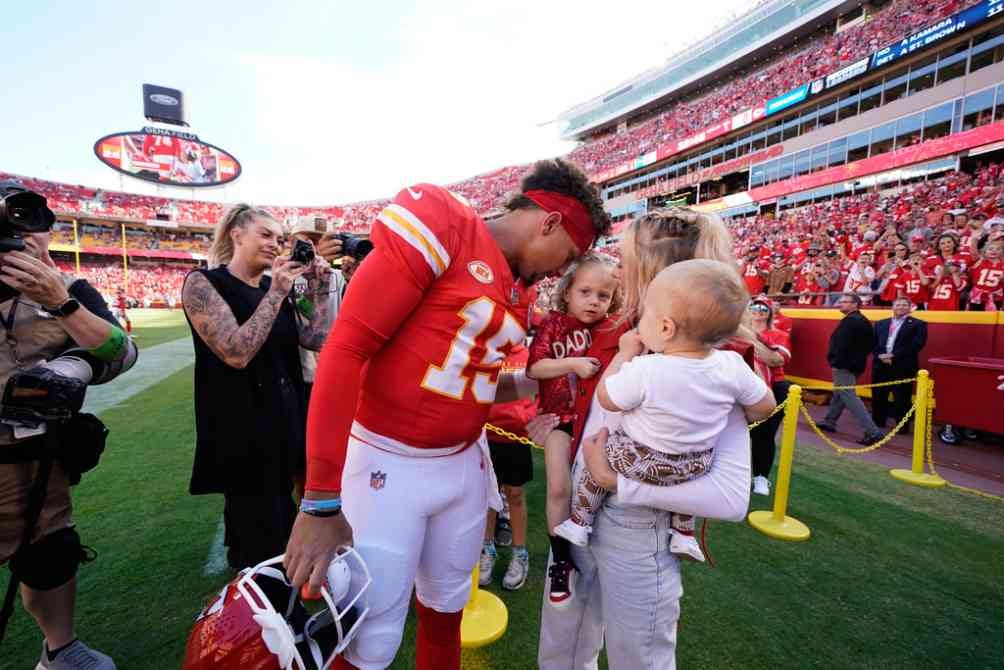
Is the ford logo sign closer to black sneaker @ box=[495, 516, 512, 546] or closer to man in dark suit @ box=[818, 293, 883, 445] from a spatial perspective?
black sneaker @ box=[495, 516, 512, 546]

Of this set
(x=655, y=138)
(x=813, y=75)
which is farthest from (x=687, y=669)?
(x=655, y=138)

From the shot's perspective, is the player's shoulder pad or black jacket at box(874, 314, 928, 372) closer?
the player's shoulder pad

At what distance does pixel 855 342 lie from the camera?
691 centimetres

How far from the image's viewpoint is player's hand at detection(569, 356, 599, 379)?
1.73m

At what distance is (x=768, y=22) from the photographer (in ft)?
133

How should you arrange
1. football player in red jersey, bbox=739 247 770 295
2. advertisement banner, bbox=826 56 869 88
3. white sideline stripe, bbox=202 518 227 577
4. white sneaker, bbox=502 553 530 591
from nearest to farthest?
white sneaker, bbox=502 553 530 591 < white sideline stripe, bbox=202 518 227 577 < football player in red jersey, bbox=739 247 770 295 < advertisement banner, bbox=826 56 869 88

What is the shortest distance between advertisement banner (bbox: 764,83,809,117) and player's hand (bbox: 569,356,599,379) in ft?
110

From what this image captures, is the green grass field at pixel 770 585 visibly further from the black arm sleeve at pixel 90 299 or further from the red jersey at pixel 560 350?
the black arm sleeve at pixel 90 299

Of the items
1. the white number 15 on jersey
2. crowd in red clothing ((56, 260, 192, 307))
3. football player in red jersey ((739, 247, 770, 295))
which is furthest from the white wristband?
crowd in red clothing ((56, 260, 192, 307))

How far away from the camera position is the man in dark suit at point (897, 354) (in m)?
6.64

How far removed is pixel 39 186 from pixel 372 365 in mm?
62472

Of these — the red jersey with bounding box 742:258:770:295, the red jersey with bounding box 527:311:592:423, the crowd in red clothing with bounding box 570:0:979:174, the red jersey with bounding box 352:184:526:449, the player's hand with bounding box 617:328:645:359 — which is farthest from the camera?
the crowd in red clothing with bounding box 570:0:979:174

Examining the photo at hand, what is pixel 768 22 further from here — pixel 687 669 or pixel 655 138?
pixel 687 669

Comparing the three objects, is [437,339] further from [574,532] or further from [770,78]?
[770,78]
